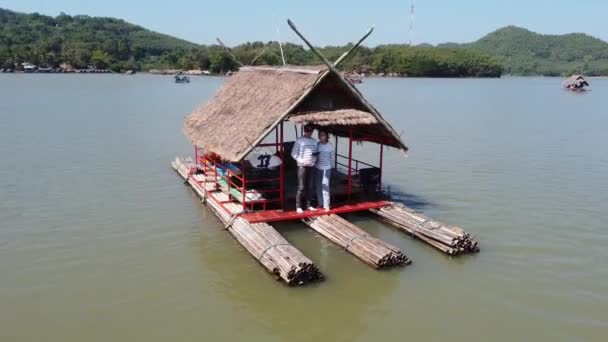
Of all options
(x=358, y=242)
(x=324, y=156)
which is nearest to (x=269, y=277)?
(x=358, y=242)

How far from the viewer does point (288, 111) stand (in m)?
11.9

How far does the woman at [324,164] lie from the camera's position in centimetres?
1234

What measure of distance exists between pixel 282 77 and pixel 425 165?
9.64 metres

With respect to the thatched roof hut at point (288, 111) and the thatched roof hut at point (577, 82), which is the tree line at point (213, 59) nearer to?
the thatched roof hut at point (577, 82)

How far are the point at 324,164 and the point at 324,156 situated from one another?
212 mm

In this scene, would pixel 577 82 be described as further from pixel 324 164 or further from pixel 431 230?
pixel 324 164

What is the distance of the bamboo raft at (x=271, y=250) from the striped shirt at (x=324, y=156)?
7.07 ft

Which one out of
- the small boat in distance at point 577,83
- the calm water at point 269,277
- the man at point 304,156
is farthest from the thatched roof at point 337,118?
the small boat in distance at point 577,83

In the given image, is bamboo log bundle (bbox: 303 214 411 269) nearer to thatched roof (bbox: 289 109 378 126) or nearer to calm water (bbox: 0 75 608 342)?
calm water (bbox: 0 75 608 342)

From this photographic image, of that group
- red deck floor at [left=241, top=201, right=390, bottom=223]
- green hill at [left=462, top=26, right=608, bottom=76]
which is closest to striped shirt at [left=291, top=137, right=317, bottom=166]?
red deck floor at [left=241, top=201, right=390, bottom=223]

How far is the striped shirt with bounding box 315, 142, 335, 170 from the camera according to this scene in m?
12.3

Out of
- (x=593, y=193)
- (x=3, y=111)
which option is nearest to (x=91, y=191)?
(x=593, y=193)

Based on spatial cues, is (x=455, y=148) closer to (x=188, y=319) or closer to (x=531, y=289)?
(x=531, y=289)

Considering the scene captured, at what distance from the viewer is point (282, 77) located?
14.1 metres
